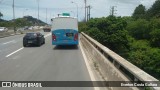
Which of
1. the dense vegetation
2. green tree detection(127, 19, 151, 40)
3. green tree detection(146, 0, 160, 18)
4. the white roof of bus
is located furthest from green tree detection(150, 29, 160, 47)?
the white roof of bus

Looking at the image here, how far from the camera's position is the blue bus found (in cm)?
2977

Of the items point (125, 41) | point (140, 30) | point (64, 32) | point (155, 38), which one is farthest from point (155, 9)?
point (64, 32)

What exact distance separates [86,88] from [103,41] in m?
49.3

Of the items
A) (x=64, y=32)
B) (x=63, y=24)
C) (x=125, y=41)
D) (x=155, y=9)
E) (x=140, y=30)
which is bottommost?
(x=125, y=41)

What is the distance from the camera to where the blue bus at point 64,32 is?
29.8 meters

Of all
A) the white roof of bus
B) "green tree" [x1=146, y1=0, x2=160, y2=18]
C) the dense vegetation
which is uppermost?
"green tree" [x1=146, y1=0, x2=160, y2=18]

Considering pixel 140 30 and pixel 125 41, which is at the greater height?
pixel 140 30

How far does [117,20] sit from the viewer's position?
64875 millimetres

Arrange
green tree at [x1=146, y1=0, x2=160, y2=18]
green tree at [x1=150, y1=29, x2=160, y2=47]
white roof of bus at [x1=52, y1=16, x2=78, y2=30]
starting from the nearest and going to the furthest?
white roof of bus at [x1=52, y1=16, x2=78, y2=30] < green tree at [x1=150, y1=29, x2=160, y2=47] < green tree at [x1=146, y1=0, x2=160, y2=18]

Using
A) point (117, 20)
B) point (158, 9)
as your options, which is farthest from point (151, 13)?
point (117, 20)

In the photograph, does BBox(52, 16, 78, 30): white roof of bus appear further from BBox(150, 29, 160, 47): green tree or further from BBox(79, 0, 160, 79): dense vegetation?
BBox(150, 29, 160, 47): green tree

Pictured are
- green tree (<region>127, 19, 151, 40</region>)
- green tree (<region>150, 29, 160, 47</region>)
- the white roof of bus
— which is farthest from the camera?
green tree (<region>127, 19, 151, 40</region>)

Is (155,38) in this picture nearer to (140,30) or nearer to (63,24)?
(140,30)

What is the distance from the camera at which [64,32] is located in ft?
97.8
